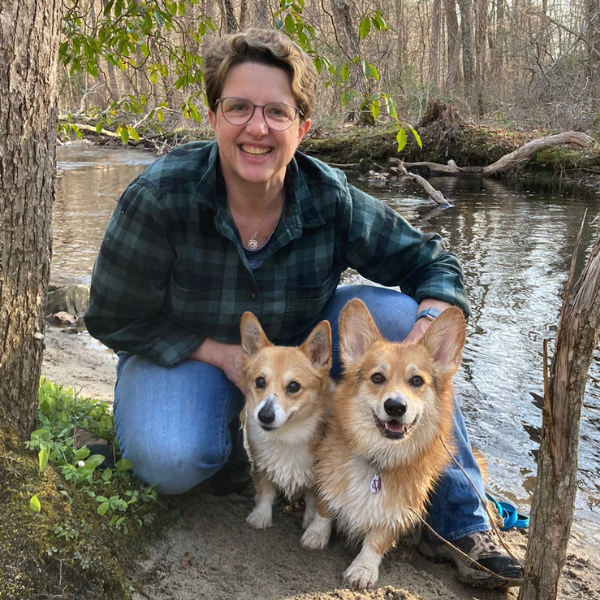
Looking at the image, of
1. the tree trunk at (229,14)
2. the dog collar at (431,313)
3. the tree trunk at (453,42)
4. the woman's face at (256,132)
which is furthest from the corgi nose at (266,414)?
the tree trunk at (453,42)

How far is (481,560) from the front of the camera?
7.52 ft

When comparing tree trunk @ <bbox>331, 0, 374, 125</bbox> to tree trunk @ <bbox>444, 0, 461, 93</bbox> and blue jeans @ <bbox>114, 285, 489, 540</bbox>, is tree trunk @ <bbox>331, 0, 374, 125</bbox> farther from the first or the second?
tree trunk @ <bbox>444, 0, 461, 93</bbox>

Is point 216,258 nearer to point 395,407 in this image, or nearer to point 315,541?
point 395,407

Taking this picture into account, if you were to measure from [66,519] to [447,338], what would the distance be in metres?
1.59

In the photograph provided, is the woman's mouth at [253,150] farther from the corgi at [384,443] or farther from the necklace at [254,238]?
the corgi at [384,443]

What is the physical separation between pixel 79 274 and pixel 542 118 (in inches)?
460

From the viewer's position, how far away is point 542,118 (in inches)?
541

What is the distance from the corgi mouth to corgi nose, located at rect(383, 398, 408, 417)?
0.03 metres

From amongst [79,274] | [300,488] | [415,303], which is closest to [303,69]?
[415,303]

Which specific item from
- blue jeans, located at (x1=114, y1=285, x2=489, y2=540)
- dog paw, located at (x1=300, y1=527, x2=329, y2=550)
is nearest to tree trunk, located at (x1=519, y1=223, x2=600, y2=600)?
blue jeans, located at (x1=114, y1=285, x2=489, y2=540)

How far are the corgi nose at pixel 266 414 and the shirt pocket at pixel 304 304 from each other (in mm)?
509

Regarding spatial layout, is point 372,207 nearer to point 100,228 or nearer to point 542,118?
point 100,228

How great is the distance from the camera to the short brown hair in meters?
2.43

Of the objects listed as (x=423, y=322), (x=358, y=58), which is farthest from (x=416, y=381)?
(x=358, y=58)
